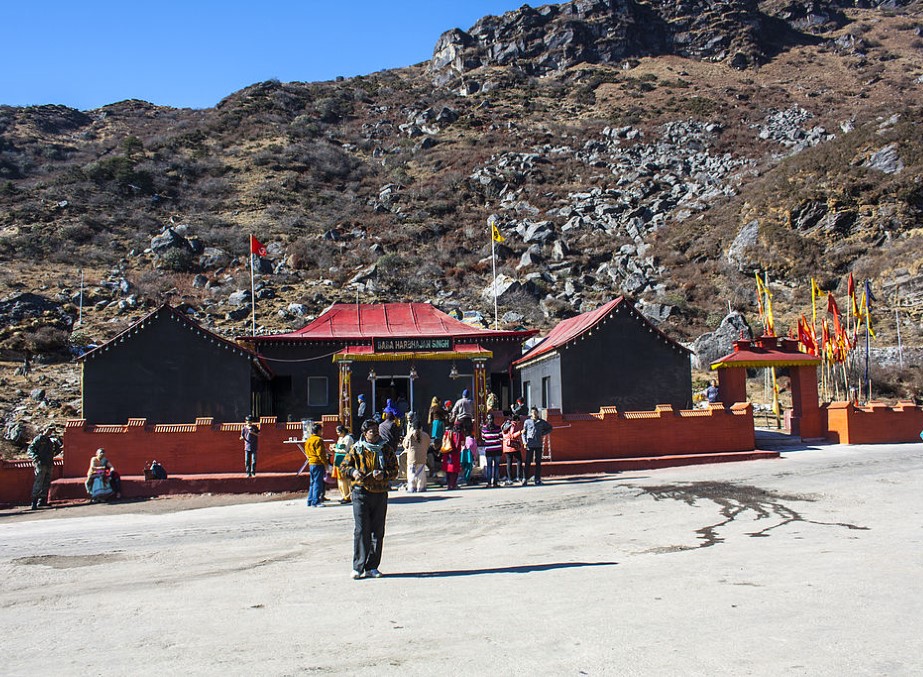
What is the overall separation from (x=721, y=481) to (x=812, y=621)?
32.2 ft

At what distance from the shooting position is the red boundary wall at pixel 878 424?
21469mm

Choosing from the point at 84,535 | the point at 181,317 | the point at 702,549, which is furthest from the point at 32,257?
the point at 702,549

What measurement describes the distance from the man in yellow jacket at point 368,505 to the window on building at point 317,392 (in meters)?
17.4

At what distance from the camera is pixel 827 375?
99.6 feet

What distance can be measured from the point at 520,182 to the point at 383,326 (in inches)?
1657

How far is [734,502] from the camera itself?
12758 millimetres

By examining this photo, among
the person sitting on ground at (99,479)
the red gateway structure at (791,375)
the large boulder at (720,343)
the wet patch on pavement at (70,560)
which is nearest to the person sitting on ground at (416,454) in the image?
the wet patch on pavement at (70,560)

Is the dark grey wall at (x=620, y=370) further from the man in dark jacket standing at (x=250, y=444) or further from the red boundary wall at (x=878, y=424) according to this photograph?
the man in dark jacket standing at (x=250, y=444)

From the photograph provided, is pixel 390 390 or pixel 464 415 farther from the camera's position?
pixel 390 390

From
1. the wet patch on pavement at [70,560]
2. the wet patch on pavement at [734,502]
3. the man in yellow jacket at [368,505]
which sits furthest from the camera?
the wet patch on pavement at [734,502]

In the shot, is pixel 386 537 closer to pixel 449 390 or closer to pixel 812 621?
pixel 812 621

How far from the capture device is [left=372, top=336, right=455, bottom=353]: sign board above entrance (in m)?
22.8

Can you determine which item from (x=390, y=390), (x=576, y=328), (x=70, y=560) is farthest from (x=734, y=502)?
(x=390, y=390)

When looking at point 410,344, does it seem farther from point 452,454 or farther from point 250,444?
point 452,454
